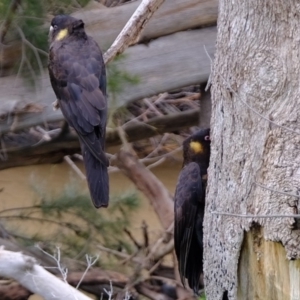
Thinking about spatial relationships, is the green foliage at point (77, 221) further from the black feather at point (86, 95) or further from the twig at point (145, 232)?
the black feather at point (86, 95)

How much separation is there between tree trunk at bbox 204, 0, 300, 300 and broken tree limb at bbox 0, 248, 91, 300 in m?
0.39

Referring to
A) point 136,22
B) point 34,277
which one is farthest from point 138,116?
point 34,277

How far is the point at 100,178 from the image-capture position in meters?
2.41

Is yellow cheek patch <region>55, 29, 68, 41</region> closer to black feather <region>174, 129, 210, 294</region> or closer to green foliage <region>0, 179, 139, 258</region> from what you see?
black feather <region>174, 129, 210, 294</region>

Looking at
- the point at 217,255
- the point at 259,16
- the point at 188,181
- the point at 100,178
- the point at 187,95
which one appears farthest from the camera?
the point at 187,95

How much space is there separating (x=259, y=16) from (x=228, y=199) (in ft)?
1.44

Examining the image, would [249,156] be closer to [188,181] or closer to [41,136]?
[188,181]

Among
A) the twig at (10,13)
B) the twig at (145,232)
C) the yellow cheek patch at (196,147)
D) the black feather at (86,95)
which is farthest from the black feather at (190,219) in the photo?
the twig at (10,13)

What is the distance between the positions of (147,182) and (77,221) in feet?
1.83

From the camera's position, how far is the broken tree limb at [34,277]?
1.86 metres

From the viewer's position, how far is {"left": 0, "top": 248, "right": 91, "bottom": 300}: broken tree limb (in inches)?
73.0

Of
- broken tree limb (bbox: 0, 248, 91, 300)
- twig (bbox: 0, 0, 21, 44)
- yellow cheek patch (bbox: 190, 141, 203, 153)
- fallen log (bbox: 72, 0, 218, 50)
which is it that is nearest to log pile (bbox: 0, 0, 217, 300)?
fallen log (bbox: 72, 0, 218, 50)

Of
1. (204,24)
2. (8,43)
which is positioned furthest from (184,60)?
(8,43)

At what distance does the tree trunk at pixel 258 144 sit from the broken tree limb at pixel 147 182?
3.72ft
